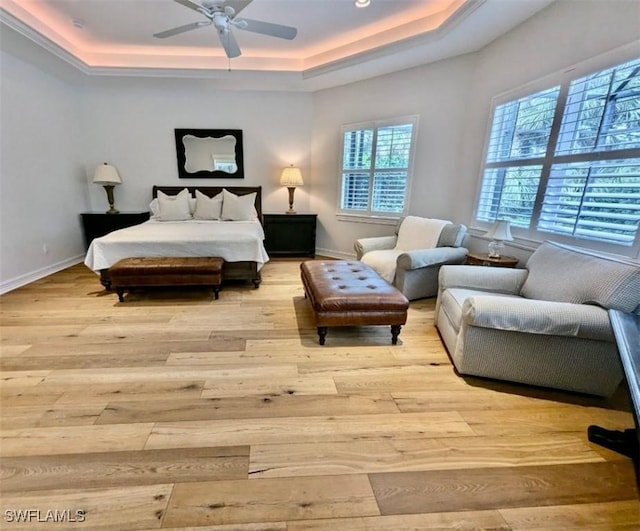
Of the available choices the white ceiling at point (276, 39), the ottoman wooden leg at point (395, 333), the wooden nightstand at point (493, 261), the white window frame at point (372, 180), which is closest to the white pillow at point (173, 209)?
the white ceiling at point (276, 39)

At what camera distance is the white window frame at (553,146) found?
2078mm

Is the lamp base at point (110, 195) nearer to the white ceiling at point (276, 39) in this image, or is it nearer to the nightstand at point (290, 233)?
the white ceiling at point (276, 39)

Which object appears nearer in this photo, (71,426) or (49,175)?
(71,426)

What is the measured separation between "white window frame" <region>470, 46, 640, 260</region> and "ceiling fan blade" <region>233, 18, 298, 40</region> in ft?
7.61

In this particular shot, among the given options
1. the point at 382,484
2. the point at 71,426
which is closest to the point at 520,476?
the point at 382,484

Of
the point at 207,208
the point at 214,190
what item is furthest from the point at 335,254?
the point at 214,190

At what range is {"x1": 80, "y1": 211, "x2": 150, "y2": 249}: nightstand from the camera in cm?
474

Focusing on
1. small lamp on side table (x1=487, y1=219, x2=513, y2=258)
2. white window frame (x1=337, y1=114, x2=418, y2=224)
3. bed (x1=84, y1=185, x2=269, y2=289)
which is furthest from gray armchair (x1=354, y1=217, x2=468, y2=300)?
bed (x1=84, y1=185, x2=269, y2=289)

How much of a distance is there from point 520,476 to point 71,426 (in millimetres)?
2252

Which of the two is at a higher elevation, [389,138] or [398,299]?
[389,138]

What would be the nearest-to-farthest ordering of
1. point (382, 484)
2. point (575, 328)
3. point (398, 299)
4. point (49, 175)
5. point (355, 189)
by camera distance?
point (382, 484)
point (575, 328)
point (398, 299)
point (49, 175)
point (355, 189)

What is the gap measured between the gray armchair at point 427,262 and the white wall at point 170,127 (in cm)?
302

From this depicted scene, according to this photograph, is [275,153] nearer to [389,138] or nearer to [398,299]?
[389,138]

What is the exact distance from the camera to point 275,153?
5211mm
